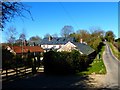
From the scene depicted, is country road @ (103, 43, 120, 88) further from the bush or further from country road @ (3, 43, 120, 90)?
the bush

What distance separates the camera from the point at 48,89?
17516mm

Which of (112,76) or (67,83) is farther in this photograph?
(112,76)

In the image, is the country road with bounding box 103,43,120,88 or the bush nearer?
the country road with bounding box 103,43,120,88

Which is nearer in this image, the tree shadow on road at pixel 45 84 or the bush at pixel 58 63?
the tree shadow on road at pixel 45 84

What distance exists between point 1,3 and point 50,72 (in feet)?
64.0

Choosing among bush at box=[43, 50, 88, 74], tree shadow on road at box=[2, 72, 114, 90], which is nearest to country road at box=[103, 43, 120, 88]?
tree shadow on road at box=[2, 72, 114, 90]

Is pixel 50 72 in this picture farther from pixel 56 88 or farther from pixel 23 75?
pixel 56 88

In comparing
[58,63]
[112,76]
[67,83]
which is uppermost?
[58,63]

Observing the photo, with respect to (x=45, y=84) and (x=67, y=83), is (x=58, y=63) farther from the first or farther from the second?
(x=45, y=84)

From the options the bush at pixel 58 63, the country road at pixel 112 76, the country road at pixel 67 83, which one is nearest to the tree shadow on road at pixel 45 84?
the country road at pixel 67 83

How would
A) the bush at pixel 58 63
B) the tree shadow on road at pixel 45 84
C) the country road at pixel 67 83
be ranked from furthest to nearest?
the bush at pixel 58 63 < the country road at pixel 67 83 < the tree shadow on road at pixel 45 84

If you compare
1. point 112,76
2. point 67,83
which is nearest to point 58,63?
point 112,76

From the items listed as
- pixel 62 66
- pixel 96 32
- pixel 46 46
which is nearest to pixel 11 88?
pixel 62 66

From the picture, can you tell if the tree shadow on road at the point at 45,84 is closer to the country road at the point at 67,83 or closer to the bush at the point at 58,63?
the country road at the point at 67,83
